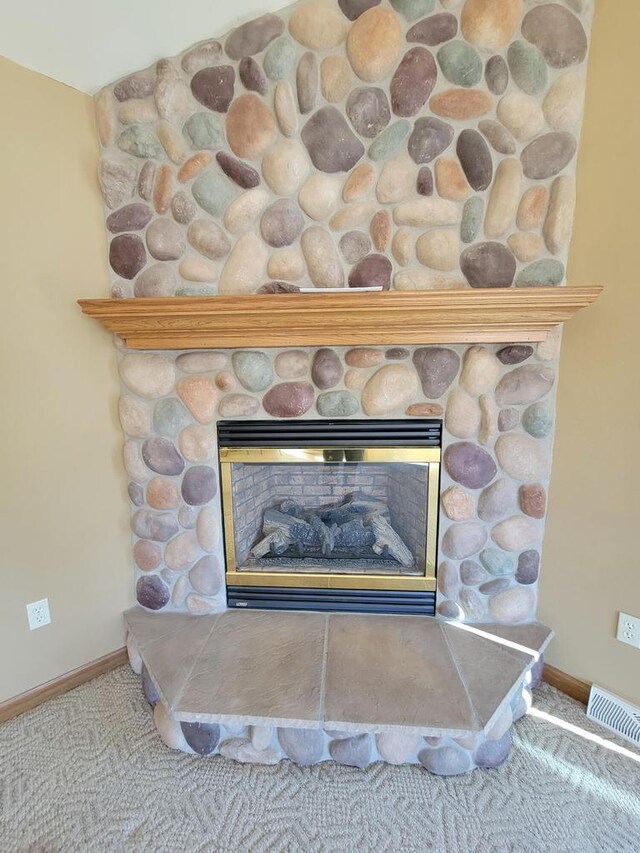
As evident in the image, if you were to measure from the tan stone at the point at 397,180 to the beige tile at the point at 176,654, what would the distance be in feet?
5.55

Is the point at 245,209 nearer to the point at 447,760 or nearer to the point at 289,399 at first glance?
the point at 289,399

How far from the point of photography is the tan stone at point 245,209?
1.46 meters

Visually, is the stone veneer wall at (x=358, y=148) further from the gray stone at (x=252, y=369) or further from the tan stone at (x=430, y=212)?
the gray stone at (x=252, y=369)

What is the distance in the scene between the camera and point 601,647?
1.48 metres

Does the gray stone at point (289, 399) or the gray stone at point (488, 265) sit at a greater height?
the gray stone at point (488, 265)

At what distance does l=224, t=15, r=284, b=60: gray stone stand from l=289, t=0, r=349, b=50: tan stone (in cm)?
6

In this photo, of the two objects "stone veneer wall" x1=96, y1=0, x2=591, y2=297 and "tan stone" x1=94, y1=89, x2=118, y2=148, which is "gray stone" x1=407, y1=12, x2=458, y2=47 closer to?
"stone veneer wall" x1=96, y1=0, x2=591, y2=297

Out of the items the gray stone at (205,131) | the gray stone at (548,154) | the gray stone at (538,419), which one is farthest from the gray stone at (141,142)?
the gray stone at (538,419)

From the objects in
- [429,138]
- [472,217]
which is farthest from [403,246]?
[429,138]

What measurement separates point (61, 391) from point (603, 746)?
2210mm

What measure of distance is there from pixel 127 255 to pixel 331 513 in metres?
1.28

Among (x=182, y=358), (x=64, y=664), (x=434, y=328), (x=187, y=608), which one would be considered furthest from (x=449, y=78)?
(x=64, y=664)

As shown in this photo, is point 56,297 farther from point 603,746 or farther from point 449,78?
point 603,746

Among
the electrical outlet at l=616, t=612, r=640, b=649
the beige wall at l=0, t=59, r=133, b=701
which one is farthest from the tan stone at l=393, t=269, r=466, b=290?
the electrical outlet at l=616, t=612, r=640, b=649
